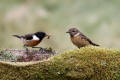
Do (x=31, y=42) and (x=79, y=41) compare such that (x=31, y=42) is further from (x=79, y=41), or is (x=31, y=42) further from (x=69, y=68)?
(x=69, y=68)

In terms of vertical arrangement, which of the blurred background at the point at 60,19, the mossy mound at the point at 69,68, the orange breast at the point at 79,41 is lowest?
the mossy mound at the point at 69,68

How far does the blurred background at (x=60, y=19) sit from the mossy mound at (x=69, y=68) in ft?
29.5

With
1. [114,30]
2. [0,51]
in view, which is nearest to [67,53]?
[0,51]

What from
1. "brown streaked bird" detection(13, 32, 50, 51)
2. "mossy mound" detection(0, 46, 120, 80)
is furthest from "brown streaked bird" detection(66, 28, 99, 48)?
"mossy mound" detection(0, 46, 120, 80)

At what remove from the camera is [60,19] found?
18.0m

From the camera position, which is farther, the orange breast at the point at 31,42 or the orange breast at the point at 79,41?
the orange breast at the point at 79,41

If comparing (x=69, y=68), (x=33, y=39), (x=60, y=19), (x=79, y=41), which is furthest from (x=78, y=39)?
(x=60, y=19)

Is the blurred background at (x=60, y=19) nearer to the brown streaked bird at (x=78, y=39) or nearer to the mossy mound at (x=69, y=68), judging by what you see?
the brown streaked bird at (x=78, y=39)

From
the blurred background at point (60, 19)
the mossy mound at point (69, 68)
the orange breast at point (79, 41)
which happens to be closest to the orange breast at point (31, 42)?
the orange breast at point (79, 41)

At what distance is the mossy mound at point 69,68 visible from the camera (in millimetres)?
5445

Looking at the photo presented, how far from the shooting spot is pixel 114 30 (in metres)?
16.4

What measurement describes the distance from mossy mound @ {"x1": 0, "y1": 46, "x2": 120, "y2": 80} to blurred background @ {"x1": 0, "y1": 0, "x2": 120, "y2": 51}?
354 inches

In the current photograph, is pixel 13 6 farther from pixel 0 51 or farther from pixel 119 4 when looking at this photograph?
pixel 0 51

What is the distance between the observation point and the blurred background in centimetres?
1565
